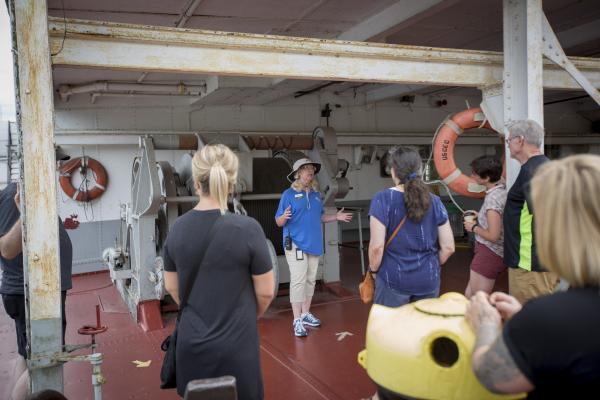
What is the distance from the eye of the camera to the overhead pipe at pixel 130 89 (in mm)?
8297

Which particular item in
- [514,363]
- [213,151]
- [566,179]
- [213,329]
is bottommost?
[213,329]

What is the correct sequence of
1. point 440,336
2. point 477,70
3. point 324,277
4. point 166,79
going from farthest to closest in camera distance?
point 166,79 < point 324,277 < point 477,70 < point 440,336

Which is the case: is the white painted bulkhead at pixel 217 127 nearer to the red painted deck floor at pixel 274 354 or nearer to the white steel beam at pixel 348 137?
the white steel beam at pixel 348 137

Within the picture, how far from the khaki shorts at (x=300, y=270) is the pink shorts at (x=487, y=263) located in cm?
172

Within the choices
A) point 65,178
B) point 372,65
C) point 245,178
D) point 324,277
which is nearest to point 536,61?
point 372,65

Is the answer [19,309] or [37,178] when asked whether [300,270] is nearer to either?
[19,309]

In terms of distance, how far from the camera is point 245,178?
6.35 meters

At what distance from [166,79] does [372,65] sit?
227 inches

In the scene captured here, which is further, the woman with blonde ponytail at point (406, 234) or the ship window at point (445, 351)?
the woman with blonde ponytail at point (406, 234)

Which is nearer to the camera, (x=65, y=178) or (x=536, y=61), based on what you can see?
(x=536, y=61)

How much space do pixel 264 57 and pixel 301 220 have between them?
214 cm

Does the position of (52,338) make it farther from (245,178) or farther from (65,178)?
(65,178)

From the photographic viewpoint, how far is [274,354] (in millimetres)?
4785

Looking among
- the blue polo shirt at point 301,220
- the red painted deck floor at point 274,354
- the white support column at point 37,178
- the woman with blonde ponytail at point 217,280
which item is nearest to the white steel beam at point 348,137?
the blue polo shirt at point 301,220
